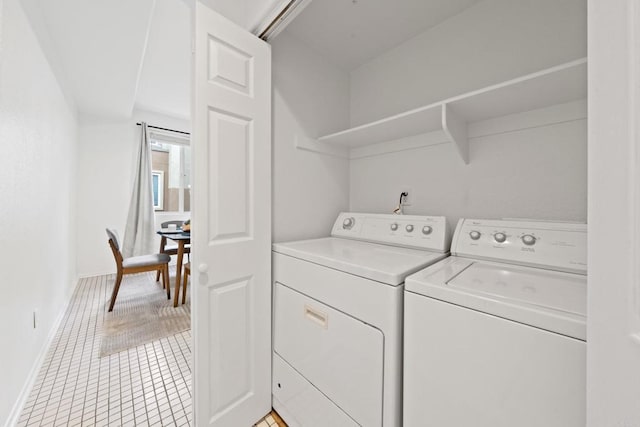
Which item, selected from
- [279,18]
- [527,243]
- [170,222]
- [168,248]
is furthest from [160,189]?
[527,243]

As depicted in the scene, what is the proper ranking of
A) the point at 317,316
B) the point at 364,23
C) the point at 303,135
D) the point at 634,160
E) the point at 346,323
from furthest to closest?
the point at 303,135 < the point at 364,23 < the point at 317,316 < the point at 346,323 < the point at 634,160

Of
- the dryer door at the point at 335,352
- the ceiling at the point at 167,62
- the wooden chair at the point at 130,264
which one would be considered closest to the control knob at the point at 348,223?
the dryer door at the point at 335,352

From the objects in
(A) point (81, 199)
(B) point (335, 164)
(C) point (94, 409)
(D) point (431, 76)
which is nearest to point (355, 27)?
(D) point (431, 76)

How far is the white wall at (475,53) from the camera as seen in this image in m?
1.10

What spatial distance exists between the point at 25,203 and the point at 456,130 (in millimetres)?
2592

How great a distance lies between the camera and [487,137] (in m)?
1.29

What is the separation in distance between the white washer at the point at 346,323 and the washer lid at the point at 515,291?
11 centimetres

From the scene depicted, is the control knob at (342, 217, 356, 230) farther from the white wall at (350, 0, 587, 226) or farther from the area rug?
the area rug

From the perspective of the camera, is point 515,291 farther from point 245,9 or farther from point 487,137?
point 245,9

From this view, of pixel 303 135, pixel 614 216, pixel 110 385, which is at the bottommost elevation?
pixel 110 385

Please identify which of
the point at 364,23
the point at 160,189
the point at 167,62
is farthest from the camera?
the point at 160,189

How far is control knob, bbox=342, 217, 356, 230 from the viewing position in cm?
168

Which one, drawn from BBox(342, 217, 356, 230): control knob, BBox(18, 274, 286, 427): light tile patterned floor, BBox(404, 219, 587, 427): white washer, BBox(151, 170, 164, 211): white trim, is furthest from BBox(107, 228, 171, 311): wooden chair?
BBox(404, 219, 587, 427): white washer

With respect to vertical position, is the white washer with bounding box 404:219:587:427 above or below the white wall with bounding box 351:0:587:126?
below
